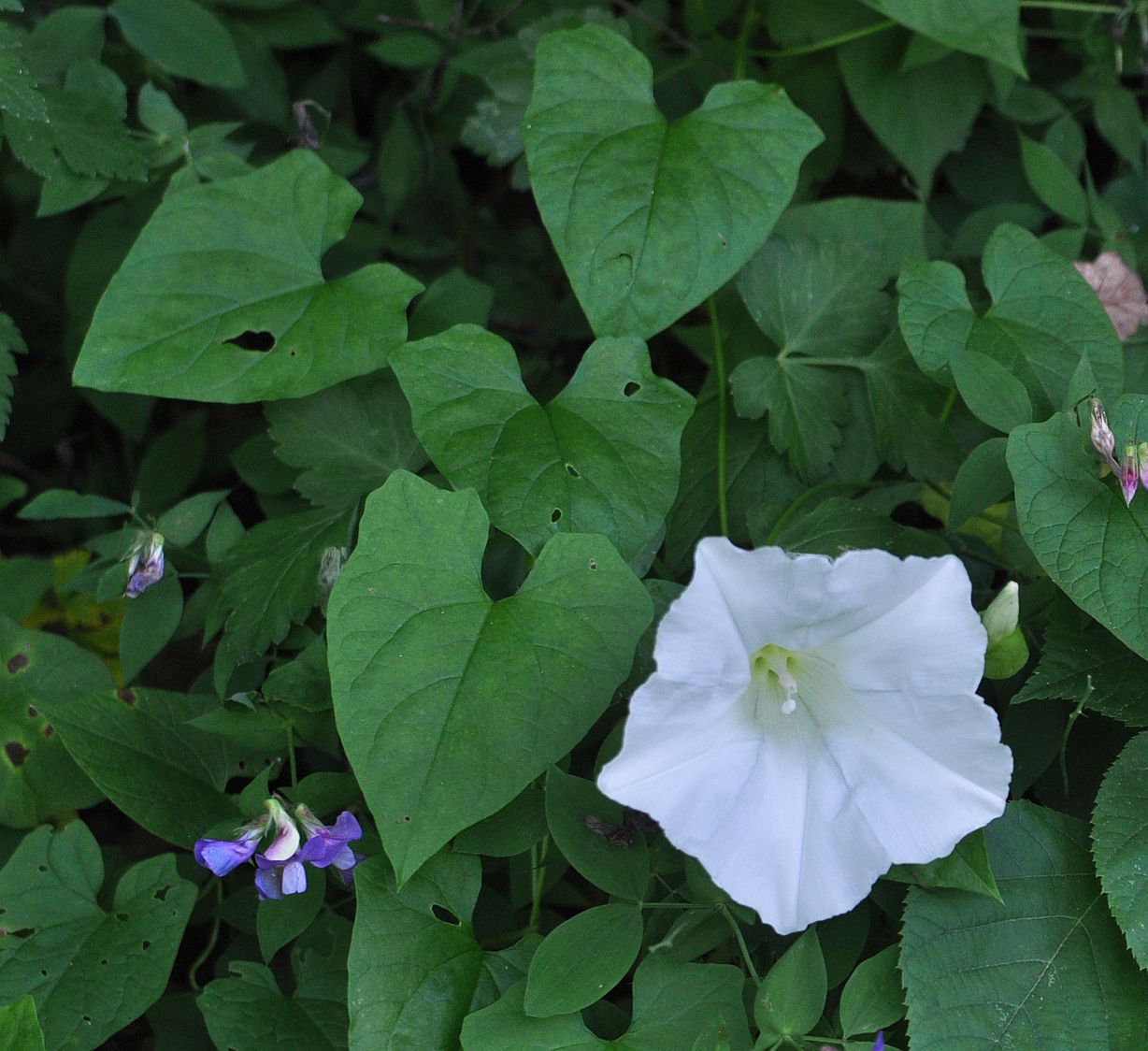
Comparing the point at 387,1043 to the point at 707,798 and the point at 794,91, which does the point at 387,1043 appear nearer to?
the point at 707,798

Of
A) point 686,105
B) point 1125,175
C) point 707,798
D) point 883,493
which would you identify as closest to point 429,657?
point 707,798

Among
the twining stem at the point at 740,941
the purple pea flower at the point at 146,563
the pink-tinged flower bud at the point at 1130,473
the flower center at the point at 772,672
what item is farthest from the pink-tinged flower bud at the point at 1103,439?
the purple pea flower at the point at 146,563

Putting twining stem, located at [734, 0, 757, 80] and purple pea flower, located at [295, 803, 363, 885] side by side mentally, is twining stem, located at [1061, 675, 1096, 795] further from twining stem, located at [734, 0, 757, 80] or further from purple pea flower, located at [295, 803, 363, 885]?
twining stem, located at [734, 0, 757, 80]

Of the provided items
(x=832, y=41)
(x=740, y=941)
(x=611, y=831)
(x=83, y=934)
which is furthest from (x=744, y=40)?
(x=83, y=934)

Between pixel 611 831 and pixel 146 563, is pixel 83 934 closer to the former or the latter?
pixel 146 563

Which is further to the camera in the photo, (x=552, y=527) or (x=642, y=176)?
(x=642, y=176)
